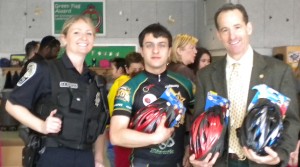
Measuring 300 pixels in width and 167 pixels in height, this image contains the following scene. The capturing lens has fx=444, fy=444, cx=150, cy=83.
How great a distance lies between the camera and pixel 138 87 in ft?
10.8

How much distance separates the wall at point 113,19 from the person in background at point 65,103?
10538mm

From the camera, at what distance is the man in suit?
2.85m

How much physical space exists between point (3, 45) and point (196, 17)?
5.99m

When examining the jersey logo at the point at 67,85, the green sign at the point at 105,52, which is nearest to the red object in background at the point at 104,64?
the green sign at the point at 105,52

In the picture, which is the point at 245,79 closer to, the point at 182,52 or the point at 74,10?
the point at 182,52

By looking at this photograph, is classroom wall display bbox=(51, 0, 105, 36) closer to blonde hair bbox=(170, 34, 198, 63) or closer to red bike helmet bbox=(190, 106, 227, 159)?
Answer: blonde hair bbox=(170, 34, 198, 63)

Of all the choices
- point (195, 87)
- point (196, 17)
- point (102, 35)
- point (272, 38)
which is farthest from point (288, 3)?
point (195, 87)

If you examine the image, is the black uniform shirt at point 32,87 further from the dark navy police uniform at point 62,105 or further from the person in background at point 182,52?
the person in background at point 182,52

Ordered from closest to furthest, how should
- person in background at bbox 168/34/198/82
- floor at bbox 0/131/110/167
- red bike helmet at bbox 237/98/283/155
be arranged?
red bike helmet at bbox 237/98/283/155, person in background at bbox 168/34/198/82, floor at bbox 0/131/110/167

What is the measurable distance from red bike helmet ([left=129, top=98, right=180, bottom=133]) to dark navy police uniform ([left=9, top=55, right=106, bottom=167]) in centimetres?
37

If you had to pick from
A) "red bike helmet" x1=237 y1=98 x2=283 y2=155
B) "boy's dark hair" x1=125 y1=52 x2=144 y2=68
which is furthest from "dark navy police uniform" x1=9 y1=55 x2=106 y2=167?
"boy's dark hair" x1=125 y1=52 x2=144 y2=68

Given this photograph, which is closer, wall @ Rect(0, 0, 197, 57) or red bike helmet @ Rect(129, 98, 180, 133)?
red bike helmet @ Rect(129, 98, 180, 133)

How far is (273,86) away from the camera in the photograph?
9.62 feet

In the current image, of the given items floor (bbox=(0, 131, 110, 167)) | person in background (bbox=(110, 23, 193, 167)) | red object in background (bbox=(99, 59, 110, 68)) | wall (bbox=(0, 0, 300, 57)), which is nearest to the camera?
person in background (bbox=(110, 23, 193, 167))
